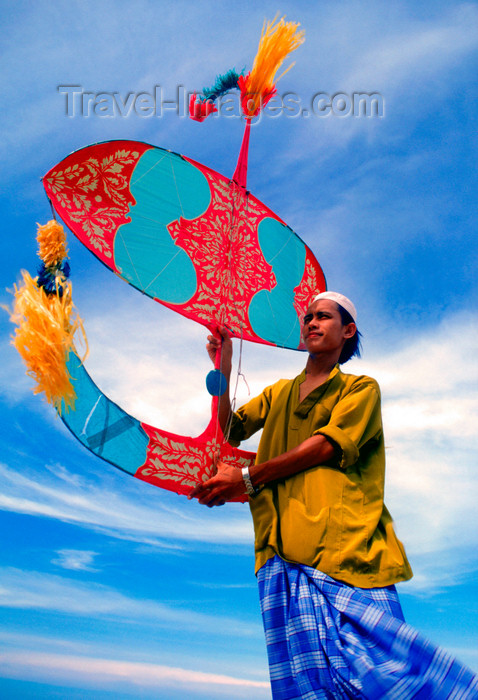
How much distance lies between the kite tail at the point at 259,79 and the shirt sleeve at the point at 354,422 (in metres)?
1.64

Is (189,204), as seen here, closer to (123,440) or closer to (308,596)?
(123,440)

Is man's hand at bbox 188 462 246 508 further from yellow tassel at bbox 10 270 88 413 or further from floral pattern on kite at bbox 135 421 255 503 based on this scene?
yellow tassel at bbox 10 270 88 413

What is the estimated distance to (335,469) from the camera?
2443mm

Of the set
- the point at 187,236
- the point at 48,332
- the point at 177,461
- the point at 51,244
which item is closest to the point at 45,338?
the point at 48,332

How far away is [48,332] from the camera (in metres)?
2.30

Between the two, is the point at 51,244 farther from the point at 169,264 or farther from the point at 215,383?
the point at 215,383

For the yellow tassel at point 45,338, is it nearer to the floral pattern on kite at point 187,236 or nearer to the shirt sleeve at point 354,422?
the floral pattern on kite at point 187,236

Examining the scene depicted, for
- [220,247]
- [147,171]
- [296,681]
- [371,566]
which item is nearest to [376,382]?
[371,566]

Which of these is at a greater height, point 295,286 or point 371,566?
point 295,286

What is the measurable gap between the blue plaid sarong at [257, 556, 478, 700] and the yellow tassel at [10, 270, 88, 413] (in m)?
1.09

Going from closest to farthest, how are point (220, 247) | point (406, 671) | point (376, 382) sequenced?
point (406, 671) → point (376, 382) → point (220, 247)

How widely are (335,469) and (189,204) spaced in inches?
59.9

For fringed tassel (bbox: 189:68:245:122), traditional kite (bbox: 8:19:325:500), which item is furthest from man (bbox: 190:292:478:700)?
fringed tassel (bbox: 189:68:245:122)

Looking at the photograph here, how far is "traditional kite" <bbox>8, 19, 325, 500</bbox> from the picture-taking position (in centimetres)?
239
